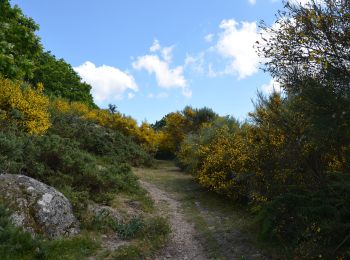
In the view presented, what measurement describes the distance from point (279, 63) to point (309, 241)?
338 cm

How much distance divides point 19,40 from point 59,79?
79.1 ft

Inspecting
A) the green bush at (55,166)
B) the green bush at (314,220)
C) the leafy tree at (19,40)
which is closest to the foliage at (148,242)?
the green bush at (55,166)

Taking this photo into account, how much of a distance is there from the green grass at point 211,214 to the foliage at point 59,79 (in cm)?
2097

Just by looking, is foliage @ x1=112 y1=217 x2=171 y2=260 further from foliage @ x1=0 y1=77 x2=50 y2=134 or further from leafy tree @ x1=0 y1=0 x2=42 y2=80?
leafy tree @ x1=0 y1=0 x2=42 y2=80

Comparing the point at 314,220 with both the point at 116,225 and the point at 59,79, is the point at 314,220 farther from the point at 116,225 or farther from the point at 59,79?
the point at 59,79

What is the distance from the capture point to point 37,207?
25.5ft

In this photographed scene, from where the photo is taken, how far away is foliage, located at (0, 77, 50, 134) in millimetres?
11766

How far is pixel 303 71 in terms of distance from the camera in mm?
7074

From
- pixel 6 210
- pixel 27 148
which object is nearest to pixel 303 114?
pixel 6 210

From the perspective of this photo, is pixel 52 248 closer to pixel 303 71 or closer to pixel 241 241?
pixel 241 241

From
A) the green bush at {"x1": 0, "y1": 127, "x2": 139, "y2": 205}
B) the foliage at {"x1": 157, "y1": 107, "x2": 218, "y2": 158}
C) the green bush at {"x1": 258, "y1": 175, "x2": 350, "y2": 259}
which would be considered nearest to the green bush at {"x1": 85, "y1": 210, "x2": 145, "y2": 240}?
the green bush at {"x1": 0, "y1": 127, "x2": 139, "y2": 205}

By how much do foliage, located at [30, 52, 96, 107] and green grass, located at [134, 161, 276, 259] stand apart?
21.0 metres

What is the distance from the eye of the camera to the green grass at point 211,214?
27.4ft

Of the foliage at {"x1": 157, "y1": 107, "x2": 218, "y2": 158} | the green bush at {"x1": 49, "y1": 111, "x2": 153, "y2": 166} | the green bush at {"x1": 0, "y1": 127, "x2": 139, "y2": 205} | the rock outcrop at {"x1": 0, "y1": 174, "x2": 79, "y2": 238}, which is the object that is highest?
the foliage at {"x1": 157, "y1": 107, "x2": 218, "y2": 158}
